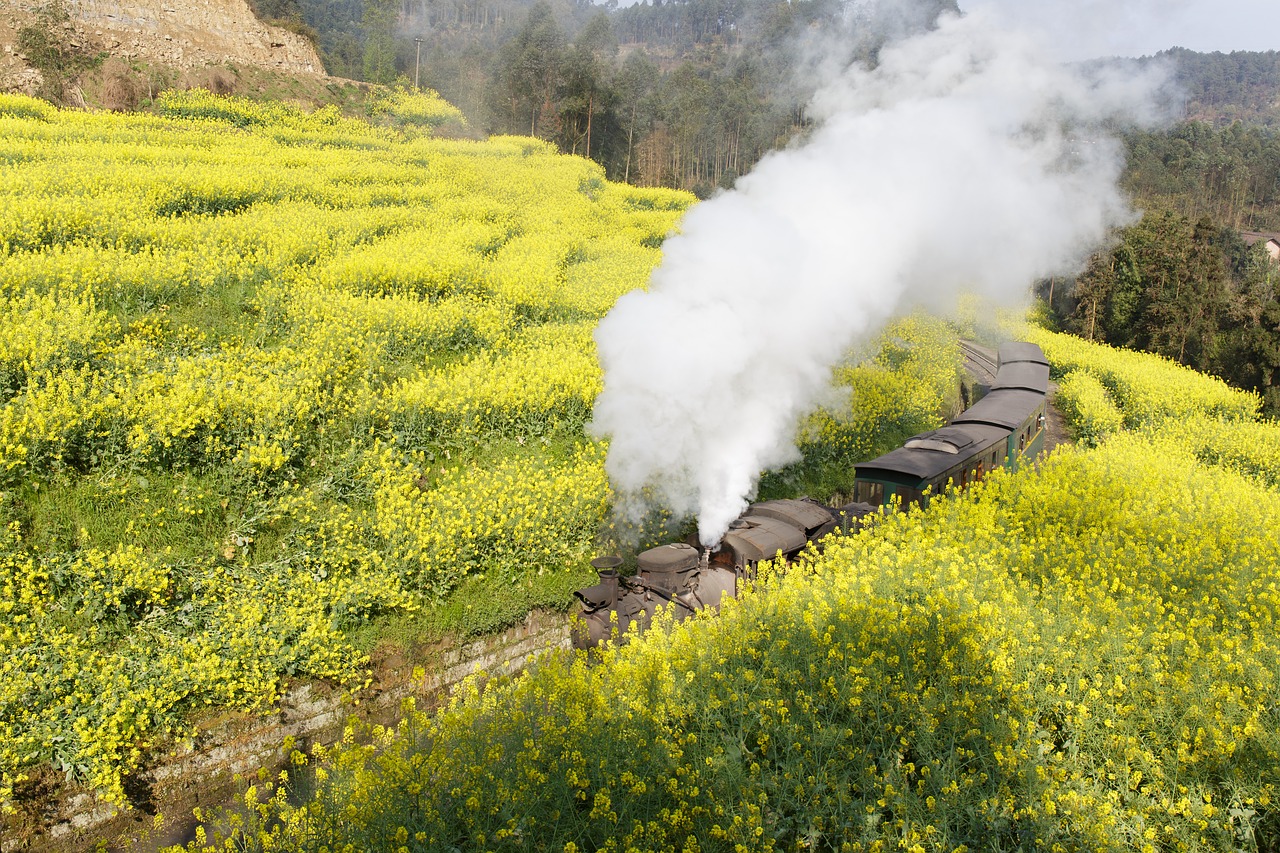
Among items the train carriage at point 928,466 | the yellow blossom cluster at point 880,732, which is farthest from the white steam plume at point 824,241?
the yellow blossom cluster at point 880,732

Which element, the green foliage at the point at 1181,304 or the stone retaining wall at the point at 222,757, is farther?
the green foliage at the point at 1181,304

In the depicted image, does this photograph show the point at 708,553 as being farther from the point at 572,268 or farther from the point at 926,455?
the point at 572,268

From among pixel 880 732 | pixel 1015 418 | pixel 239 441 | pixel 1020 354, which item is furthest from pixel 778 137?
pixel 880 732

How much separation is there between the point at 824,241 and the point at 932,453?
4.67 m

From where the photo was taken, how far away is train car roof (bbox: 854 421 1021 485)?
1198 centimetres

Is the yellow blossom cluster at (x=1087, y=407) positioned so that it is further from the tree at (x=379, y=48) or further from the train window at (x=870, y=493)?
the tree at (x=379, y=48)

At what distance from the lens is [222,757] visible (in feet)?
27.2

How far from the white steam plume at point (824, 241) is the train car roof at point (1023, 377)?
21.1ft

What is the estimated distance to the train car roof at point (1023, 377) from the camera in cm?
1855

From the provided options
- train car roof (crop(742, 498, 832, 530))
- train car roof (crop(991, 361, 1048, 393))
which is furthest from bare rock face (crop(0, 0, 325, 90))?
train car roof (crop(991, 361, 1048, 393))

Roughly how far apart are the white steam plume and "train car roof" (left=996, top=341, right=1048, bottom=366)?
914 centimetres

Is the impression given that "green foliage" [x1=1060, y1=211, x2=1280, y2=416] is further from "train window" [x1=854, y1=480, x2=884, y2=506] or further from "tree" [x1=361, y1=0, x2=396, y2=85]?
"tree" [x1=361, y1=0, x2=396, y2=85]

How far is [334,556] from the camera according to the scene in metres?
10.0

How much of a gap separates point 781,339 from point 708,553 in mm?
3033
